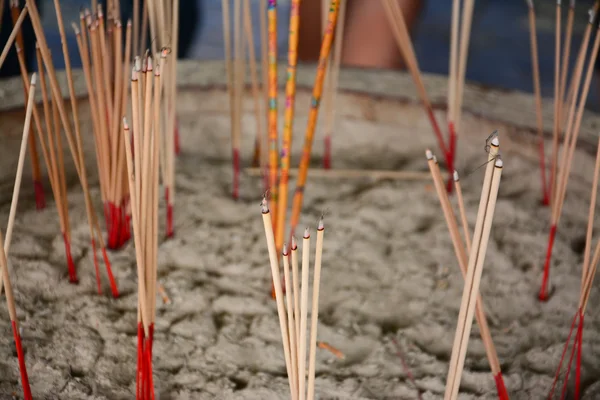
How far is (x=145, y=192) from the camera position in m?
0.82

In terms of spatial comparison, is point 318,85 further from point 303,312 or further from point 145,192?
point 303,312

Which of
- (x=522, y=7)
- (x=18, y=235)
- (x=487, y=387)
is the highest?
(x=522, y=7)

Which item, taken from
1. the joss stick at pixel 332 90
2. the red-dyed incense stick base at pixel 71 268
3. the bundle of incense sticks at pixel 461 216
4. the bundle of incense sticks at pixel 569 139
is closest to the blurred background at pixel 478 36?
the joss stick at pixel 332 90

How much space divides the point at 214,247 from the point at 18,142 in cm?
50

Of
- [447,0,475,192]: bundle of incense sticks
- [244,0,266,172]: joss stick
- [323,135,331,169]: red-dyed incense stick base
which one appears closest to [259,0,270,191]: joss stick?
[244,0,266,172]: joss stick

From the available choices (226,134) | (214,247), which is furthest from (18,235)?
(226,134)

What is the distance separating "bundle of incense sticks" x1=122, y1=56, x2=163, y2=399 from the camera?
78 centimetres

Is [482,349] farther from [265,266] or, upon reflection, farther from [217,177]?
[217,177]

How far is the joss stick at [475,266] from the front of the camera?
0.64 metres

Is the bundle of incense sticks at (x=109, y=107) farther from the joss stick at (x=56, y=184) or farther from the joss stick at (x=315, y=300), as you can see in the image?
the joss stick at (x=315, y=300)

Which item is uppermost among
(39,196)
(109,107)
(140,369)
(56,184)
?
(109,107)

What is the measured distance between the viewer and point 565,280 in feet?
4.17

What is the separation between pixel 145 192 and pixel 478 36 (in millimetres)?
2693

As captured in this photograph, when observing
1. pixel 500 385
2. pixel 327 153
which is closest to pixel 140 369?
pixel 500 385
